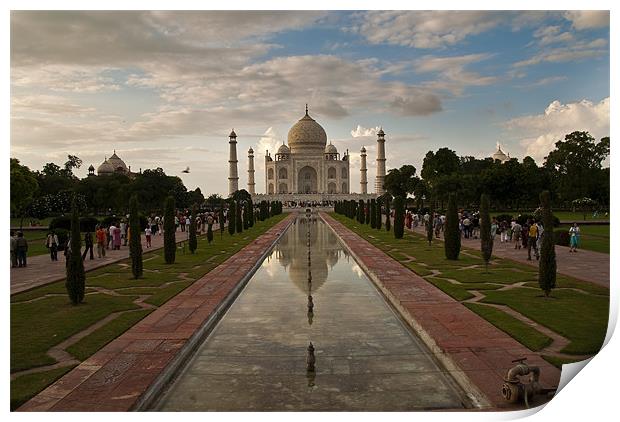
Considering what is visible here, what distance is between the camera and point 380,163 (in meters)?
70.4

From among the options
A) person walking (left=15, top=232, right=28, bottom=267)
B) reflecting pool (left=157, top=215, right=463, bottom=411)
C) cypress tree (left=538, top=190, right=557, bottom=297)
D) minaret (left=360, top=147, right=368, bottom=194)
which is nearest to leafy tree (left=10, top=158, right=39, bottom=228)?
person walking (left=15, top=232, right=28, bottom=267)

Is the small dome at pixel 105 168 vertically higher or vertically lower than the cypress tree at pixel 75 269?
higher

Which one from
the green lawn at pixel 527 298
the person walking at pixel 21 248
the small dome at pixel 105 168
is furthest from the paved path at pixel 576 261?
the small dome at pixel 105 168

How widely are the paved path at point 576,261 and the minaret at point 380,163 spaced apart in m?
54.0

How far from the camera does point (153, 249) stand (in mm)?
15961

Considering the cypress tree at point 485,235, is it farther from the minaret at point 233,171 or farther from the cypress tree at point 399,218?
the minaret at point 233,171

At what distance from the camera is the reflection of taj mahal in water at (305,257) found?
10180mm

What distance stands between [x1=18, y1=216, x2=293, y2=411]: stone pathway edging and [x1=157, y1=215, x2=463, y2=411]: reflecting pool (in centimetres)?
22

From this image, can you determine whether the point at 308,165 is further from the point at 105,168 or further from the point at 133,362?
the point at 133,362

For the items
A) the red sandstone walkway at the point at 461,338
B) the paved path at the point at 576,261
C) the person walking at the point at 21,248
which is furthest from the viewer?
the person walking at the point at 21,248

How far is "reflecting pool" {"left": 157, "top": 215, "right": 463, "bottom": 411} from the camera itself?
4367 millimetres

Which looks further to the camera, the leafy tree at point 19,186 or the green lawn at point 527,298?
the leafy tree at point 19,186

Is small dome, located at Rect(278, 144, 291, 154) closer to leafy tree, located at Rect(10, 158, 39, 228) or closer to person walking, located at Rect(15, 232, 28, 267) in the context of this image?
leafy tree, located at Rect(10, 158, 39, 228)
